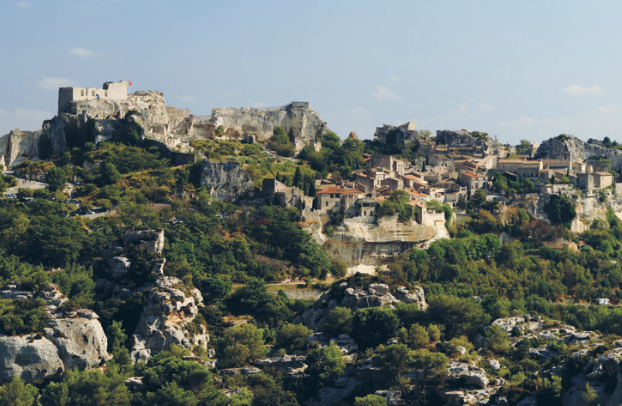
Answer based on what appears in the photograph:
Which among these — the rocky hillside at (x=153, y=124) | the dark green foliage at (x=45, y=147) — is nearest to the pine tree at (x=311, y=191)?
the rocky hillside at (x=153, y=124)

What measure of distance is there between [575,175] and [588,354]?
154ft

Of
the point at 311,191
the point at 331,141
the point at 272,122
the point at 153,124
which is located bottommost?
the point at 311,191

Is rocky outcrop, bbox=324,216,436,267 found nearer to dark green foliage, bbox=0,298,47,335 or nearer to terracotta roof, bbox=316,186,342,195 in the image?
terracotta roof, bbox=316,186,342,195

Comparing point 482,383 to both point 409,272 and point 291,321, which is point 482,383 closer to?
point 291,321

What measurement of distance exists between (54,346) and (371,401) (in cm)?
1803

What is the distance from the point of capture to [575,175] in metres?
95.2

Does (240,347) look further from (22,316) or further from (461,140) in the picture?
(461,140)

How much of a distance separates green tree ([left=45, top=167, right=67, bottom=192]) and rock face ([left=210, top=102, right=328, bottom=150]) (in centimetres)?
1836

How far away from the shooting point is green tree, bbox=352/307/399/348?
58594mm

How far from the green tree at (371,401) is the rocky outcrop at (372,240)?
29.1 metres

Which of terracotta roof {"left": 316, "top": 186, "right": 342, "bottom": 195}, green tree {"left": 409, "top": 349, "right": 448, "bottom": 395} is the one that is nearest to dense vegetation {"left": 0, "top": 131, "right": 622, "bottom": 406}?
green tree {"left": 409, "top": 349, "right": 448, "bottom": 395}

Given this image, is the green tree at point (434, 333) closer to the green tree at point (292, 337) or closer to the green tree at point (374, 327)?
the green tree at point (374, 327)

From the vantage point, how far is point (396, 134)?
Answer: 109188mm

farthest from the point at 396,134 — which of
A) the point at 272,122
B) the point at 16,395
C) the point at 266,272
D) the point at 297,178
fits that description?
the point at 16,395
